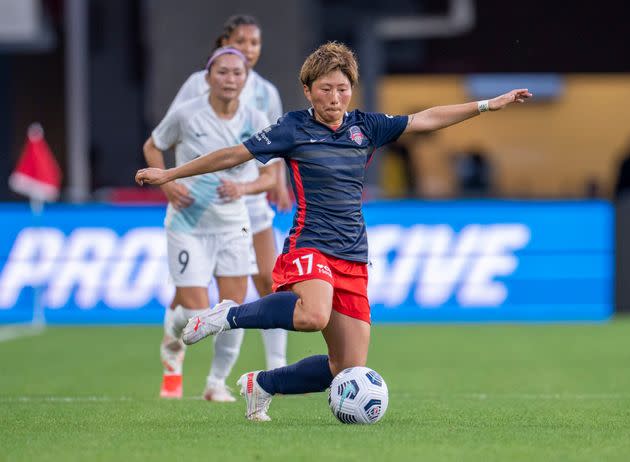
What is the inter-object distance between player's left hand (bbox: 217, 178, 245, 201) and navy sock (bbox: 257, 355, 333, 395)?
177 cm

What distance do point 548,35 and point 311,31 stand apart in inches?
216

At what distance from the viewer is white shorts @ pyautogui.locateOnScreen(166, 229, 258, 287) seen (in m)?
9.41

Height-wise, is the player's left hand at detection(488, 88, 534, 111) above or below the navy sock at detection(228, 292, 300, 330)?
above

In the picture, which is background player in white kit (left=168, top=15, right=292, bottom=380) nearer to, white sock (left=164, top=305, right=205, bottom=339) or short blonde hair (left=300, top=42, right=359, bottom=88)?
white sock (left=164, top=305, right=205, bottom=339)

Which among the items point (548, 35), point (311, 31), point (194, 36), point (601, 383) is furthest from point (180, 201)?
point (548, 35)

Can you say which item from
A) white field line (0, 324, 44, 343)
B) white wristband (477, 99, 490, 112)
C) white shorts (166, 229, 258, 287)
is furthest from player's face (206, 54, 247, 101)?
white field line (0, 324, 44, 343)

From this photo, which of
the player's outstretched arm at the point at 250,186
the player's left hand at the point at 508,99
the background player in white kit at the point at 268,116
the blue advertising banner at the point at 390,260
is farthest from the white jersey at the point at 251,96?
the blue advertising banner at the point at 390,260

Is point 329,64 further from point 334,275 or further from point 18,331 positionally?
point 18,331

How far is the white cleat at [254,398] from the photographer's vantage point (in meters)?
7.87

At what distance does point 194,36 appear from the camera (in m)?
19.3

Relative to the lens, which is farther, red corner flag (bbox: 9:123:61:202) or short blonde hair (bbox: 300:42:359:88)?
red corner flag (bbox: 9:123:61:202)

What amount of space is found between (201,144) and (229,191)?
371 millimetres

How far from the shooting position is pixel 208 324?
25.1 ft

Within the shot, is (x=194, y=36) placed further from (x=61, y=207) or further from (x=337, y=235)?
(x=337, y=235)
